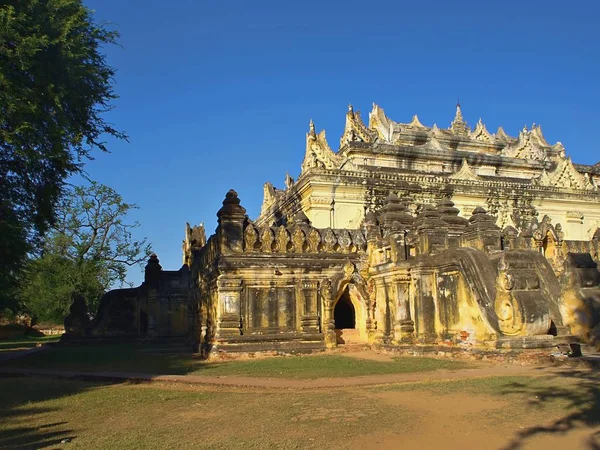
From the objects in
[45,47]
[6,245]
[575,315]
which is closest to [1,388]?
[6,245]

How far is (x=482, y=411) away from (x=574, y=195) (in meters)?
27.7

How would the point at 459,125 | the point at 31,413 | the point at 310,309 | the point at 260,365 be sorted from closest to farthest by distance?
the point at 31,413
the point at 260,365
the point at 310,309
the point at 459,125

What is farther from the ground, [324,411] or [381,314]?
[381,314]

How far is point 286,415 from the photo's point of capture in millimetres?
7727

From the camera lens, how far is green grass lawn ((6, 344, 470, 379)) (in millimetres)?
12164

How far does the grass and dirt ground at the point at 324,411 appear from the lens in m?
6.42

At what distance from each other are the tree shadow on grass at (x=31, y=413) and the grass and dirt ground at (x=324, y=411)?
2 cm

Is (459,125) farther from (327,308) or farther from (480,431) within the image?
(480,431)

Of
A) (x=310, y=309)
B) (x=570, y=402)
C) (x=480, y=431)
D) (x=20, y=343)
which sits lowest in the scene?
(x=480, y=431)

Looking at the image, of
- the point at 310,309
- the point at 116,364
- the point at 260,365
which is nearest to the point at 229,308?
the point at 310,309

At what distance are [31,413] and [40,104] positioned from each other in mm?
7569

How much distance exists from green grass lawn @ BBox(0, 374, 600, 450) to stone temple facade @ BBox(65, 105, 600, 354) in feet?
12.2

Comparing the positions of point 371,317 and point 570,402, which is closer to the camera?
point 570,402

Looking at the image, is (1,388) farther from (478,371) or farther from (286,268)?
(478,371)
